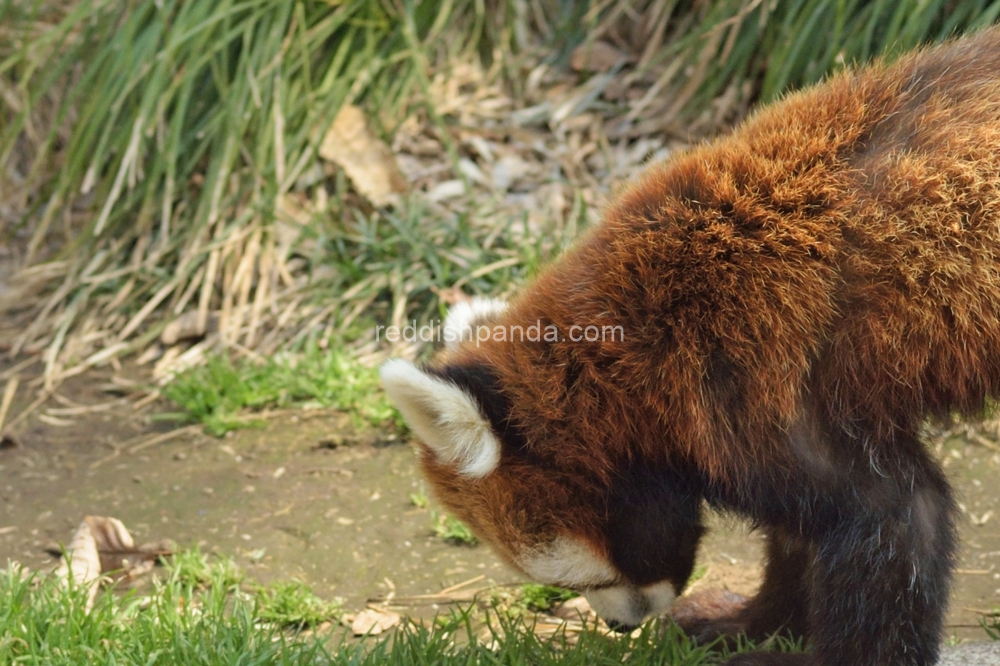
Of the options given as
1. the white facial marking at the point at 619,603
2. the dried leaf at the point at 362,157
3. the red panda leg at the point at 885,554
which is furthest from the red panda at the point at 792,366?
the dried leaf at the point at 362,157

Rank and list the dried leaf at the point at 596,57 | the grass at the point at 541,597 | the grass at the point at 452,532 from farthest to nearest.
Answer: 1. the dried leaf at the point at 596,57
2. the grass at the point at 452,532
3. the grass at the point at 541,597

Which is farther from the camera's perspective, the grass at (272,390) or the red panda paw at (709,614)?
the grass at (272,390)

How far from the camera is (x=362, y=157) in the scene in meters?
6.47

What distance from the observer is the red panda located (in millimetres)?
2688

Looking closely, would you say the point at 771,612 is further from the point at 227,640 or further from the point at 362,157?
the point at 362,157

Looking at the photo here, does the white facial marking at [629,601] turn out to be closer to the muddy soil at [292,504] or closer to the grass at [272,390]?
the muddy soil at [292,504]

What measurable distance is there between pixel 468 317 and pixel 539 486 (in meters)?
0.76

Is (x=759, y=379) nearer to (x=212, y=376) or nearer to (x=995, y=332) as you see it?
(x=995, y=332)

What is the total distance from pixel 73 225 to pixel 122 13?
1.46 metres

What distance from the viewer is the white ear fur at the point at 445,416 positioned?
8.95 ft

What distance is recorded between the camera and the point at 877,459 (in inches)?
108

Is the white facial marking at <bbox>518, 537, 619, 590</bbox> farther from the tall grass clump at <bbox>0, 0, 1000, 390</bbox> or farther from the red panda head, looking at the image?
the tall grass clump at <bbox>0, 0, 1000, 390</bbox>

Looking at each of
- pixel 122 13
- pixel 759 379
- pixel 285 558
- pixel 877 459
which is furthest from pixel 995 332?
pixel 122 13

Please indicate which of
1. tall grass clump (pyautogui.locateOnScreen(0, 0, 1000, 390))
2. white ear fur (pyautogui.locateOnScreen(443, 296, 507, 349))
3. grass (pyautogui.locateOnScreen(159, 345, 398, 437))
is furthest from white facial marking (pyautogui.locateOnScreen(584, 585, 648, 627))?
tall grass clump (pyautogui.locateOnScreen(0, 0, 1000, 390))
